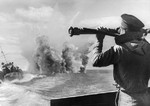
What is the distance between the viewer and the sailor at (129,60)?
2969 millimetres

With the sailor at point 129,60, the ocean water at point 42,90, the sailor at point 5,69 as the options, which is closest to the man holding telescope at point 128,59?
the sailor at point 129,60

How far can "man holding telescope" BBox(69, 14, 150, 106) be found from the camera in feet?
9.73

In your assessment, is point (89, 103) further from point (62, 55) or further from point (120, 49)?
point (62, 55)

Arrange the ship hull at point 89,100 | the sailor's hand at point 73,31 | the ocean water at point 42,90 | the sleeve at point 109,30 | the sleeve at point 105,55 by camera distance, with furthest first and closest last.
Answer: the ocean water at point 42,90 → the ship hull at point 89,100 → the sleeve at point 109,30 → the sleeve at point 105,55 → the sailor's hand at point 73,31

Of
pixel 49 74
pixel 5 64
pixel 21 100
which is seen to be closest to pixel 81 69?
pixel 49 74

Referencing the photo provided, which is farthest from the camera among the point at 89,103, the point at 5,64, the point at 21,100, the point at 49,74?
the point at 49,74

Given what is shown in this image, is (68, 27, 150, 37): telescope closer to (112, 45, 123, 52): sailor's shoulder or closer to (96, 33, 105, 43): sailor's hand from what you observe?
(96, 33, 105, 43): sailor's hand

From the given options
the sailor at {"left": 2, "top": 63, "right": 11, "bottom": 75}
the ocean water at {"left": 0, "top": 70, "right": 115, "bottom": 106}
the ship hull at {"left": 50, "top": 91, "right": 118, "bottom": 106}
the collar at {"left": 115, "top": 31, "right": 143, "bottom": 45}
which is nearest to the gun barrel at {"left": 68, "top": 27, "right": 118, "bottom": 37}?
the collar at {"left": 115, "top": 31, "right": 143, "bottom": 45}

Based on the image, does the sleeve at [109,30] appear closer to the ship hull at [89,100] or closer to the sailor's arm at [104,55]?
the sailor's arm at [104,55]

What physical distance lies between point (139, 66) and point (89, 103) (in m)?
1.45

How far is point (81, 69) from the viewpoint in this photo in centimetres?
12938

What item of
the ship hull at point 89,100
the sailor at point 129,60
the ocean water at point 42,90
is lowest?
the ocean water at point 42,90

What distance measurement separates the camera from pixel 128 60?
9.86ft

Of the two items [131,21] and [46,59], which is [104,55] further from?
[46,59]
